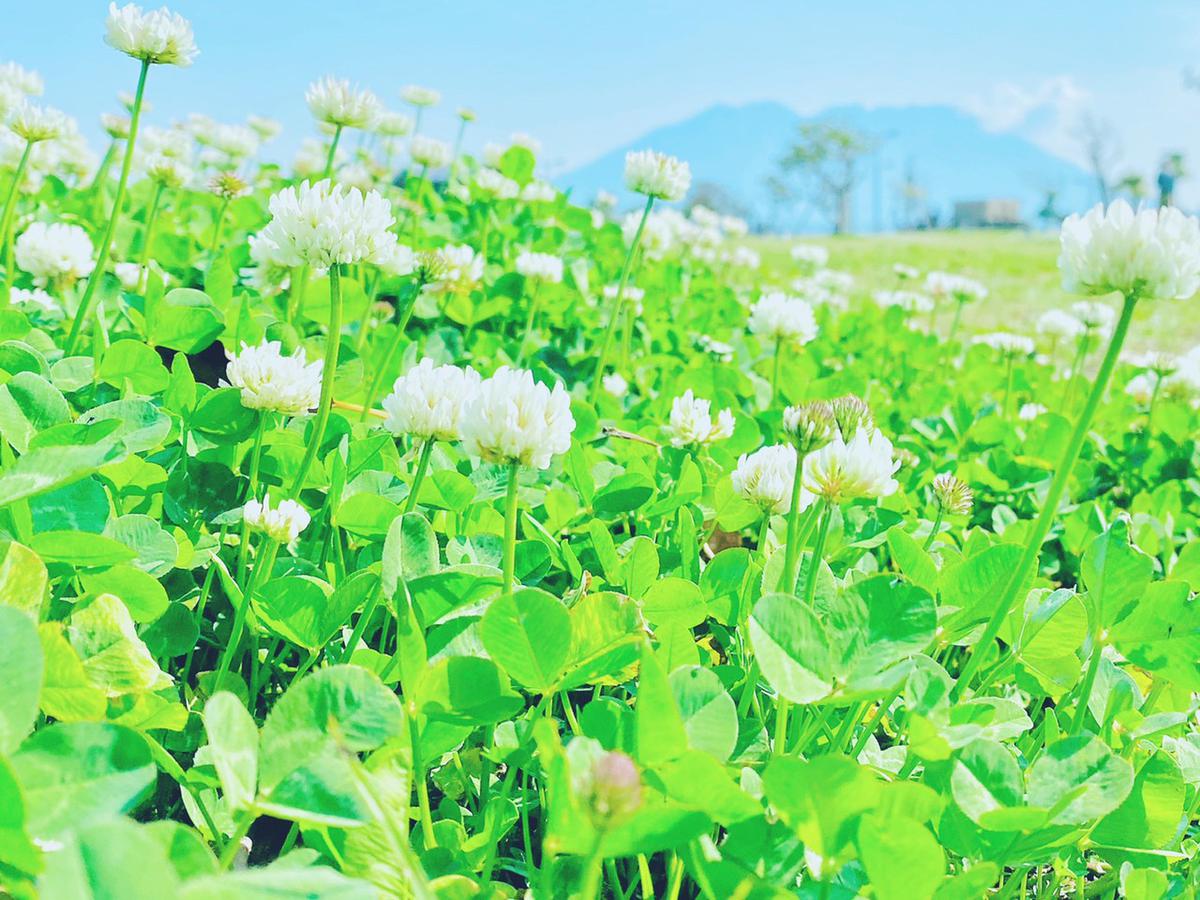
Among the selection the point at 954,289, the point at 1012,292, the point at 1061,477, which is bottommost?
the point at 1012,292

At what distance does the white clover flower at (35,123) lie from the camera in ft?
5.41

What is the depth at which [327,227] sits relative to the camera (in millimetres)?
1060

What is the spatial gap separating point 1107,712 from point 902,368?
199cm

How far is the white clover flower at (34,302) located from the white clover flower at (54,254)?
0.03m

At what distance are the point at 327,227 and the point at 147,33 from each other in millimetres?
492

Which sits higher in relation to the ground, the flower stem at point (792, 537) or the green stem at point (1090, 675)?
the flower stem at point (792, 537)

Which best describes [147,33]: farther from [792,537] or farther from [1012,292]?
[1012,292]

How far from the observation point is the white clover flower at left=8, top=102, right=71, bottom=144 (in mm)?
1647

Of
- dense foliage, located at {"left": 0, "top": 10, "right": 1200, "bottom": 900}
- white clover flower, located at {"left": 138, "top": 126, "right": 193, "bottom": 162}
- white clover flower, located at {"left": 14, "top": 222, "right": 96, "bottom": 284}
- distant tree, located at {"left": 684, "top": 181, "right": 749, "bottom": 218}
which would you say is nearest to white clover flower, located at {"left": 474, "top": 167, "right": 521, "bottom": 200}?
white clover flower, located at {"left": 138, "top": 126, "right": 193, "bottom": 162}

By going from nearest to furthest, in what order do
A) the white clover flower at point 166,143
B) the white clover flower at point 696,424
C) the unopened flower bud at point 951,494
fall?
the unopened flower bud at point 951,494
the white clover flower at point 696,424
the white clover flower at point 166,143

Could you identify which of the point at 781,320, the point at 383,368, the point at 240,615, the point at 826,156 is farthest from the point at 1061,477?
the point at 826,156

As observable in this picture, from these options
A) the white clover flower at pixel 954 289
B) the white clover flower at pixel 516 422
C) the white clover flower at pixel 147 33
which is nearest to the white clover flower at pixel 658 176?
the white clover flower at pixel 147 33

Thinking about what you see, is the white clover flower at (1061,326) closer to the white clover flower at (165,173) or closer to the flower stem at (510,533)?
the white clover flower at (165,173)

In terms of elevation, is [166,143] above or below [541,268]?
above
